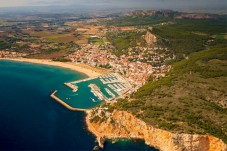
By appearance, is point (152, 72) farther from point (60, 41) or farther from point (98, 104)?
point (60, 41)

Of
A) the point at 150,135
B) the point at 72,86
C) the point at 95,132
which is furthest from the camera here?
the point at 72,86

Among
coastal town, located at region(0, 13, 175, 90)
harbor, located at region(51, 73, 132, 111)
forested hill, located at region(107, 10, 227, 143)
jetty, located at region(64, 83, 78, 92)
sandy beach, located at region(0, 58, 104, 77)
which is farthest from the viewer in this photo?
sandy beach, located at region(0, 58, 104, 77)

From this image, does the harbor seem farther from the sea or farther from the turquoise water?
the sea

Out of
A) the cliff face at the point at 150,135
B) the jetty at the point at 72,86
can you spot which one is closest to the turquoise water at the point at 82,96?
the jetty at the point at 72,86

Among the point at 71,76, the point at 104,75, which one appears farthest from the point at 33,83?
the point at 104,75

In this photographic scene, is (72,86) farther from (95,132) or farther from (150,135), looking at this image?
(150,135)

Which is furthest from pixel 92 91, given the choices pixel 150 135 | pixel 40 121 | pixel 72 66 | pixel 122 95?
pixel 72 66

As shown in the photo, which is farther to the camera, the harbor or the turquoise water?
the harbor

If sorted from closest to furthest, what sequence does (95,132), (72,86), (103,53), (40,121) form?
(95,132), (40,121), (72,86), (103,53)

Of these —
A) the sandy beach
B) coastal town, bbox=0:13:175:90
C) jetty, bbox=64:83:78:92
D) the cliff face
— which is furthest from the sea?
coastal town, bbox=0:13:175:90
